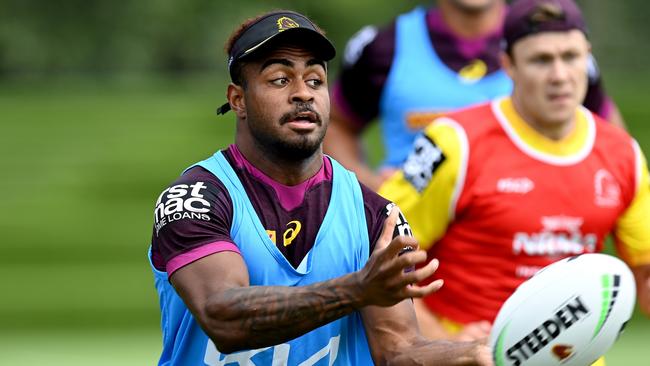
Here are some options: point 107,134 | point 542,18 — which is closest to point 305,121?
point 542,18

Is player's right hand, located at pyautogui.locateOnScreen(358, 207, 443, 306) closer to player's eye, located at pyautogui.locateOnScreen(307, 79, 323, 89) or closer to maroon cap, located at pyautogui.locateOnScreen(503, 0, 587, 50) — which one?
player's eye, located at pyautogui.locateOnScreen(307, 79, 323, 89)

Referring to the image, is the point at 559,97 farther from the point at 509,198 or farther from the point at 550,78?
the point at 509,198

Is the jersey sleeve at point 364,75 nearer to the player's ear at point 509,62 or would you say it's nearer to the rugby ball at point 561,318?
the player's ear at point 509,62

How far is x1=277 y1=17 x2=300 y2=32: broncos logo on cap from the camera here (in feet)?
13.4

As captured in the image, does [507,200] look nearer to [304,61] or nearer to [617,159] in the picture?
[617,159]

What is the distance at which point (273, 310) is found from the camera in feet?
12.2

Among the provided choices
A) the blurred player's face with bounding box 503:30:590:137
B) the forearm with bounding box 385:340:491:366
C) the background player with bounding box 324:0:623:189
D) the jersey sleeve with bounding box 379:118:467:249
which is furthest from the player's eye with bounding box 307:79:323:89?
the background player with bounding box 324:0:623:189

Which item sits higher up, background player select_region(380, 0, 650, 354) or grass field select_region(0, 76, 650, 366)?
grass field select_region(0, 76, 650, 366)

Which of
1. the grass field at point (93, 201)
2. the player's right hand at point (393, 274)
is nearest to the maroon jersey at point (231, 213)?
the player's right hand at point (393, 274)

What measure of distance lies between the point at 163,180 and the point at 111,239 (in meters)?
1.39

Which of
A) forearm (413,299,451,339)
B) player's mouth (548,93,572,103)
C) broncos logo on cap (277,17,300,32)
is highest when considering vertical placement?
broncos logo on cap (277,17,300,32)

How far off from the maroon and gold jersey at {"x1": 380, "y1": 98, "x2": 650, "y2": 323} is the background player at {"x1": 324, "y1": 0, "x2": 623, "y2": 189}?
1517 millimetres

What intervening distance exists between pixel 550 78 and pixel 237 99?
1.77 meters

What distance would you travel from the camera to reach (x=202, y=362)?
165 inches
